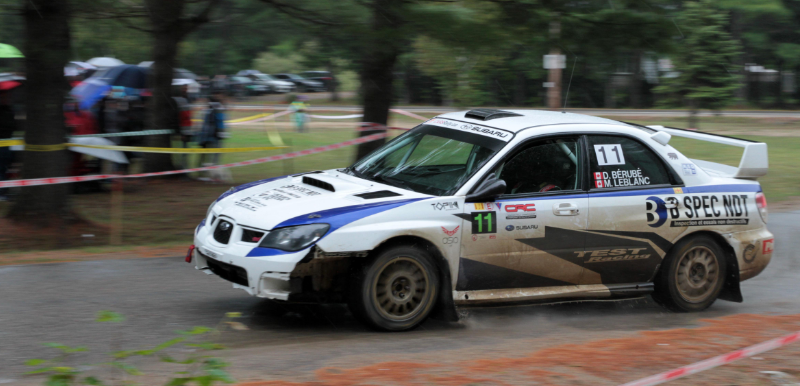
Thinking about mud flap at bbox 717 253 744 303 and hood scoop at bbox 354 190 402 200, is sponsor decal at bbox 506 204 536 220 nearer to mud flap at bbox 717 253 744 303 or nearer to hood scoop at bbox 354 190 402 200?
hood scoop at bbox 354 190 402 200

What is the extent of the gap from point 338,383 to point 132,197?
9.52m

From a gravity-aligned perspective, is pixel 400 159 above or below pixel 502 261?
above

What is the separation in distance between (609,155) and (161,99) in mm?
9979

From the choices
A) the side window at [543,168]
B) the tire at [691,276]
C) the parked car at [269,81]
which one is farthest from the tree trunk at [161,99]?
the parked car at [269,81]

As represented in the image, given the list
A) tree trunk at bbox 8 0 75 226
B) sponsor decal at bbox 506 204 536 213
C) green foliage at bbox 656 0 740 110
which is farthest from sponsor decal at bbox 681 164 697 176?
green foliage at bbox 656 0 740 110

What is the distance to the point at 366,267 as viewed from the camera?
546 cm

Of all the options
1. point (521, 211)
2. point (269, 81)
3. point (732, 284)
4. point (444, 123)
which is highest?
point (269, 81)

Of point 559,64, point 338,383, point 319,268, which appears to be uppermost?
point 559,64

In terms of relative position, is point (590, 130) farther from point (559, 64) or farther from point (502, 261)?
point (559, 64)

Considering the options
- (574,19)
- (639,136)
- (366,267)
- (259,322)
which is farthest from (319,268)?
(574,19)

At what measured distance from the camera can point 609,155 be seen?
646 cm

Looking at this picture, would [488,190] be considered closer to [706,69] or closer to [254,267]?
[254,267]

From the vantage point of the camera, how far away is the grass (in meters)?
9.52

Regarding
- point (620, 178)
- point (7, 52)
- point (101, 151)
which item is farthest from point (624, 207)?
point (7, 52)
